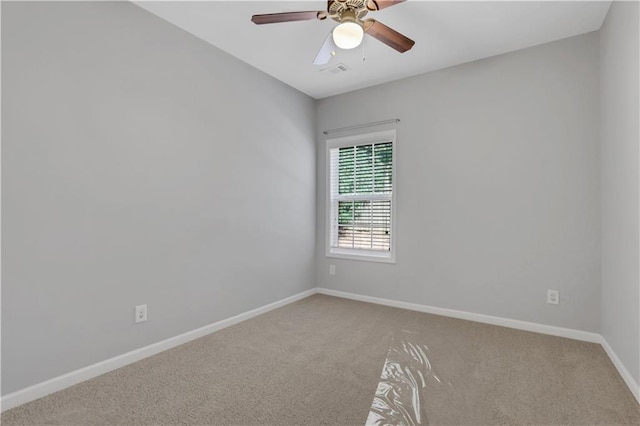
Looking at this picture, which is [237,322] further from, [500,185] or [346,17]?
[500,185]

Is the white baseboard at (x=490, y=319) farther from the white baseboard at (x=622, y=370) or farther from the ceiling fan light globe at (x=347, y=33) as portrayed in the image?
the ceiling fan light globe at (x=347, y=33)

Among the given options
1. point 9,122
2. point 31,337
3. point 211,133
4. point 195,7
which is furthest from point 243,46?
point 31,337

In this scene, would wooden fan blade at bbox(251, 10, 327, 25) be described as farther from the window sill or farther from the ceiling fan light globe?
the window sill

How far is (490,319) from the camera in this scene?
309cm

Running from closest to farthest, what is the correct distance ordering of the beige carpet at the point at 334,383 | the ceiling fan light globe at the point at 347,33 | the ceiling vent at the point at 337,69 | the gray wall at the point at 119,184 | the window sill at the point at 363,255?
the beige carpet at the point at 334,383 → the gray wall at the point at 119,184 → the ceiling fan light globe at the point at 347,33 → the ceiling vent at the point at 337,69 → the window sill at the point at 363,255

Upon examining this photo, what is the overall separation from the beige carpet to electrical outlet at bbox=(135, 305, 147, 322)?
31 cm

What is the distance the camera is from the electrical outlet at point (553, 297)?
2790mm

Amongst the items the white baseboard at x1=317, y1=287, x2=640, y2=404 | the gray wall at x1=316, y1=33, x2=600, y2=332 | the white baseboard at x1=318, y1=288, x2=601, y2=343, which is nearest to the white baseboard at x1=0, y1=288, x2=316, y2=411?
the white baseboard at x1=318, y1=288, x2=601, y2=343

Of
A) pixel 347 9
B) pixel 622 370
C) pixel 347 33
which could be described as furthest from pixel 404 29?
pixel 622 370

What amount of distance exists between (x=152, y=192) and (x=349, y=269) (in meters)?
2.43

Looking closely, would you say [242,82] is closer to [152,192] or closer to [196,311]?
[152,192]

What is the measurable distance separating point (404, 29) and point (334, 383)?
273 centimetres

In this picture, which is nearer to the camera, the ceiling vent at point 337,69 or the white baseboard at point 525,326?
the white baseboard at point 525,326

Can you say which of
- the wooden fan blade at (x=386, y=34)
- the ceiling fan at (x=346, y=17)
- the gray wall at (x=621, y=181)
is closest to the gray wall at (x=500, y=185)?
the gray wall at (x=621, y=181)
